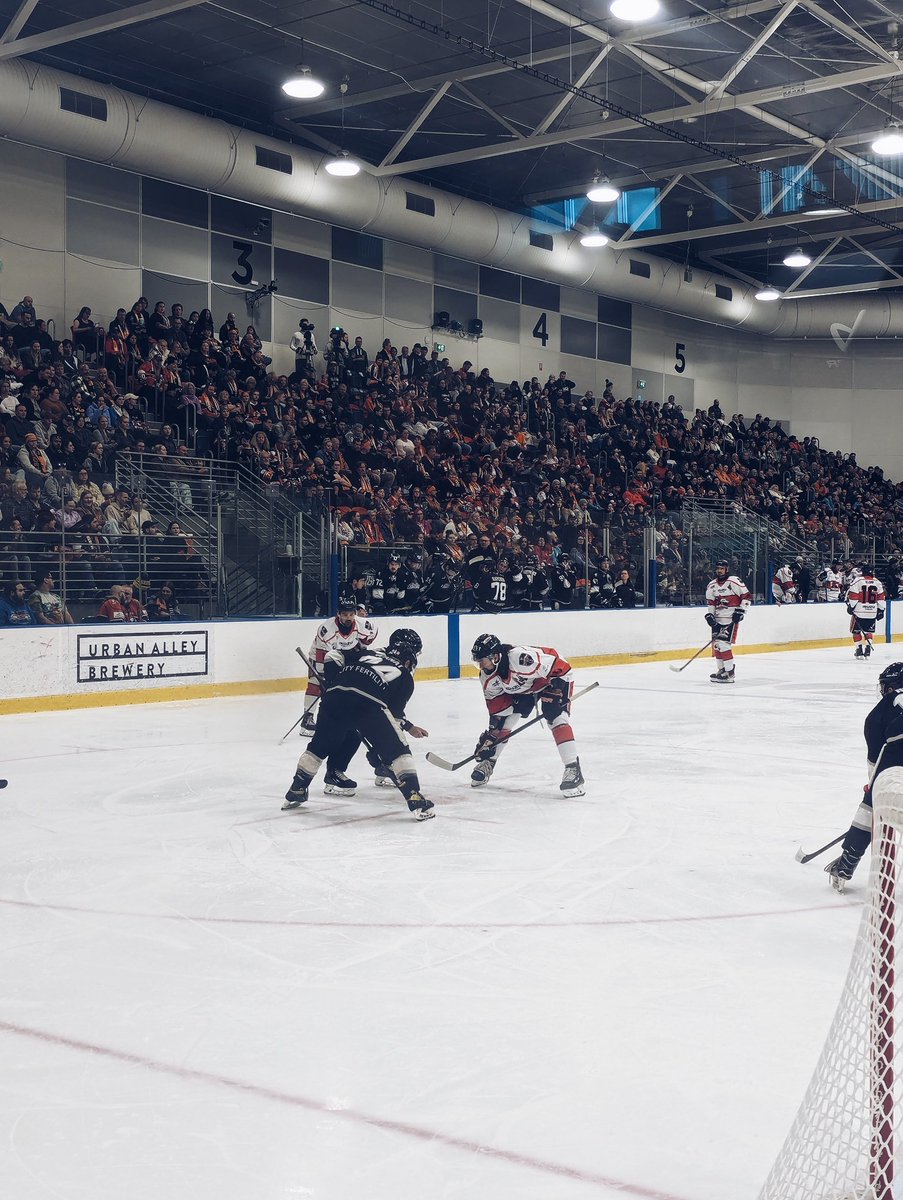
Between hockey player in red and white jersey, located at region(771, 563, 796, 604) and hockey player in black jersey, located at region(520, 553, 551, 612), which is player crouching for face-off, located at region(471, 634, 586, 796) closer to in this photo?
hockey player in black jersey, located at region(520, 553, 551, 612)

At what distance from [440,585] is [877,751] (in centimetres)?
1079

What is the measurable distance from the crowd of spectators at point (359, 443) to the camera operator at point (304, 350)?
39mm

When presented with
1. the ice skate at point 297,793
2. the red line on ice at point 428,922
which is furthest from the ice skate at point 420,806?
the red line on ice at point 428,922

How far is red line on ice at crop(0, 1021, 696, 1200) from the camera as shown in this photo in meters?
2.75

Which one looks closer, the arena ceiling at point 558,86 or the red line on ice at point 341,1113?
the red line on ice at point 341,1113

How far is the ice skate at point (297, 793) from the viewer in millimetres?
7125

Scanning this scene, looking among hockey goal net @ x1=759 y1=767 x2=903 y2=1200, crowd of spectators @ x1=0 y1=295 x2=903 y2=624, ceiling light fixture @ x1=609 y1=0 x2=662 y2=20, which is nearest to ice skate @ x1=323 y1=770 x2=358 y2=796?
hockey goal net @ x1=759 y1=767 x2=903 y2=1200

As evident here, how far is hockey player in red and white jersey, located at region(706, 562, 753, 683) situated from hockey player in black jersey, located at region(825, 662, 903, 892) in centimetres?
992

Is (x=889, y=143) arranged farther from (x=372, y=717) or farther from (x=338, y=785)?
(x=372, y=717)

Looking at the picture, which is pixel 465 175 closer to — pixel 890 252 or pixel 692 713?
pixel 890 252

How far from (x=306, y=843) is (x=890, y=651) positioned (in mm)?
17393

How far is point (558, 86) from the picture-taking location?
1648cm

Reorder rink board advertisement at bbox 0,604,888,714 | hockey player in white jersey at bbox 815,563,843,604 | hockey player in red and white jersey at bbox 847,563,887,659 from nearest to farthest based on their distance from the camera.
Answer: rink board advertisement at bbox 0,604,888,714, hockey player in red and white jersey at bbox 847,563,887,659, hockey player in white jersey at bbox 815,563,843,604

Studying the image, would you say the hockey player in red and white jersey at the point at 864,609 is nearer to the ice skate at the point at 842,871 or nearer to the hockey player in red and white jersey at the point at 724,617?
the hockey player in red and white jersey at the point at 724,617
